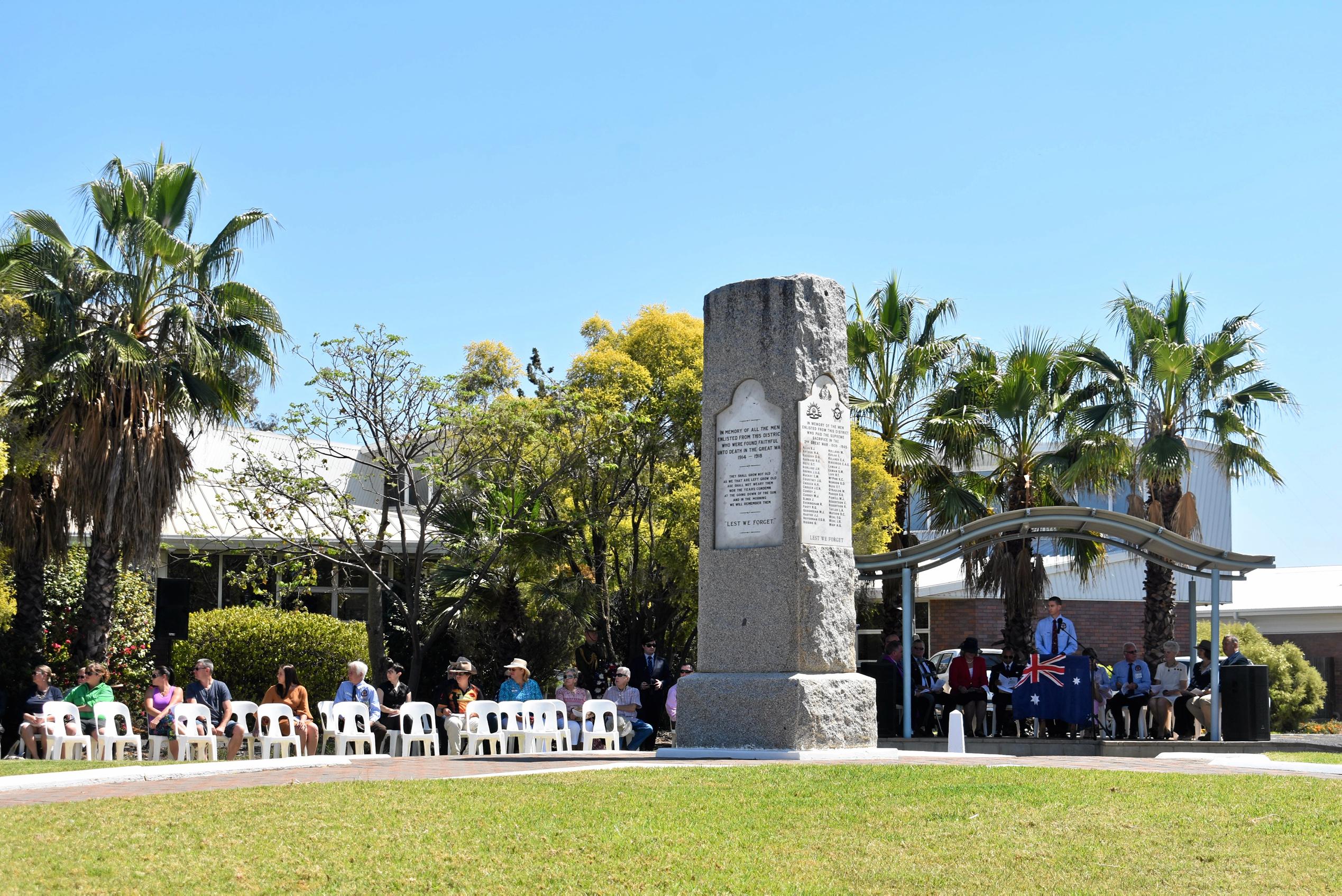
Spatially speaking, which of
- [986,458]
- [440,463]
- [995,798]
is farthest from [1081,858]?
[986,458]

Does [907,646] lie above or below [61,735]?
above

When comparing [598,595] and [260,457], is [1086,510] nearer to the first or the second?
[598,595]

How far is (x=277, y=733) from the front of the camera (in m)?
14.6

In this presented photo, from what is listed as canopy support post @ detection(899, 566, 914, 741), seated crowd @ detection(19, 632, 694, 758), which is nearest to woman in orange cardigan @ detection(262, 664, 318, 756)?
seated crowd @ detection(19, 632, 694, 758)

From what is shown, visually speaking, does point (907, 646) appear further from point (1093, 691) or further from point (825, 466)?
point (825, 466)

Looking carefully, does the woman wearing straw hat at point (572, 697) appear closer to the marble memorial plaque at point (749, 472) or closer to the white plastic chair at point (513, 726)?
the white plastic chair at point (513, 726)

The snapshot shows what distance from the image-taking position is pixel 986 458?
35.8m

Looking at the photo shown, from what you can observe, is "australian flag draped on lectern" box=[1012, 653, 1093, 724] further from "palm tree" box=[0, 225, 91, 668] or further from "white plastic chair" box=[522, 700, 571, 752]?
"palm tree" box=[0, 225, 91, 668]

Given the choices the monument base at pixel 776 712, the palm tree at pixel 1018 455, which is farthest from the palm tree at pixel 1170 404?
the monument base at pixel 776 712

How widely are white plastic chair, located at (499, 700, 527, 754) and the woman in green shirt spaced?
4.56 metres

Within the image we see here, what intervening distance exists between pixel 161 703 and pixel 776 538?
789cm

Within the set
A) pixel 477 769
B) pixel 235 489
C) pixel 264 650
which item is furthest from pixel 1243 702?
pixel 235 489

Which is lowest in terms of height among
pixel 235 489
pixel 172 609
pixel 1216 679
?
pixel 1216 679

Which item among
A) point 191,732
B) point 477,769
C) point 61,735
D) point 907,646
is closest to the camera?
point 477,769
